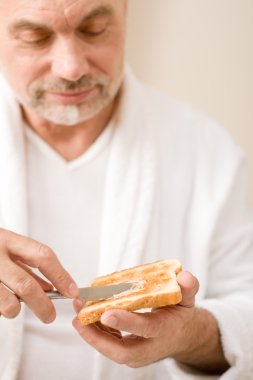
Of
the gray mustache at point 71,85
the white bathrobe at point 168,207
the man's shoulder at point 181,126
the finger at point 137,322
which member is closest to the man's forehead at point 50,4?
the gray mustache at point 71,85

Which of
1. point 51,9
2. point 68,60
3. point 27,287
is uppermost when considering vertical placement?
point 51,9

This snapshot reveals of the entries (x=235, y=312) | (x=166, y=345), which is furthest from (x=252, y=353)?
(x=166, y=345)

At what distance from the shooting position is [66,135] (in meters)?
1.54

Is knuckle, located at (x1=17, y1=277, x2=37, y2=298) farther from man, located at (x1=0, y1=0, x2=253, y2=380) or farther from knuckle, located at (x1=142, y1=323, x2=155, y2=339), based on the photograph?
knuckle, located at (x1=142, y1=323, x2=155, y2=339)

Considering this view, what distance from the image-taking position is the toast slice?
98cm

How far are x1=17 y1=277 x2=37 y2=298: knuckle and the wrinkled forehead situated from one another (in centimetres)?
57

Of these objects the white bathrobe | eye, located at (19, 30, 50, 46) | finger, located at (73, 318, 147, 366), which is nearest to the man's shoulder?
the white bathrobe

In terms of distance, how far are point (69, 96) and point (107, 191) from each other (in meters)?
0.27

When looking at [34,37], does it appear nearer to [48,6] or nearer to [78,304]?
[48,6]

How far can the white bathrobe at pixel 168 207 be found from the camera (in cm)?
134

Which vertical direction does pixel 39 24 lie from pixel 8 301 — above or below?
above

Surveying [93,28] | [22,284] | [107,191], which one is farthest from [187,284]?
[93,28]

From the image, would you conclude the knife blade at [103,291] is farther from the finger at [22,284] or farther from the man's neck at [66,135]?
the man's neck at [66,135]

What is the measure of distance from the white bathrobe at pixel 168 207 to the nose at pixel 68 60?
261 millimetres
